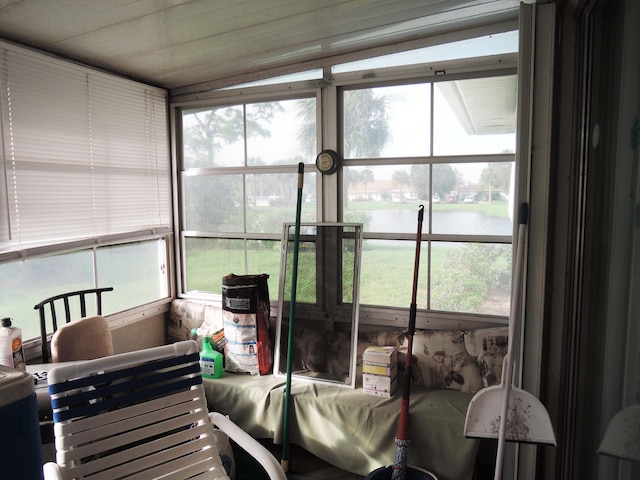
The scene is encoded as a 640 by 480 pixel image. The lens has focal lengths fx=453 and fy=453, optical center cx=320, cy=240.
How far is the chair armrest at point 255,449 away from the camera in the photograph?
1508 mm

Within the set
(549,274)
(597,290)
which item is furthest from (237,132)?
(597,290)

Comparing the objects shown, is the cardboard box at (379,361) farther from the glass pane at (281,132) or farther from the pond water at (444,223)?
the glass pane at (281,132)

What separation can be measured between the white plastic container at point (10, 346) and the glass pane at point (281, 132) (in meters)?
1.70

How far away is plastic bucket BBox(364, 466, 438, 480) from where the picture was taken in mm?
2084

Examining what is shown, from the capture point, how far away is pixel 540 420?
5.63 feet

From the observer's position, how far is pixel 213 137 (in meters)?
3.27

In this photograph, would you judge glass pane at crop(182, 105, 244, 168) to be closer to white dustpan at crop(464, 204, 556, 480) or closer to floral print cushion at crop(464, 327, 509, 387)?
floral print cushion at crop(464, 327, 509, 387)

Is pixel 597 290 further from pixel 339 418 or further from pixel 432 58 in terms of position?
pixel 432 58

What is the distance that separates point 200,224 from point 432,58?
196cm

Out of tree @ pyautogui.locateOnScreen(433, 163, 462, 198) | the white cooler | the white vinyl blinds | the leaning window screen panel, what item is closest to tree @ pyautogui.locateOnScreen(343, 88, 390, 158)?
tree @ pyautogui.locateOnScreen(433, 163, 462, 198)

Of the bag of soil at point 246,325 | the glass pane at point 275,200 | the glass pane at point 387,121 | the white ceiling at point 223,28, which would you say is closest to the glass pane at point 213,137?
the glass pane at point 275,200

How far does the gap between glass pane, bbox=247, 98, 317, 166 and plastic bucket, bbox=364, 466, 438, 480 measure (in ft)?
6.06

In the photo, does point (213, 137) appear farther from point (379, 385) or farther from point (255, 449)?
point (255, 449)

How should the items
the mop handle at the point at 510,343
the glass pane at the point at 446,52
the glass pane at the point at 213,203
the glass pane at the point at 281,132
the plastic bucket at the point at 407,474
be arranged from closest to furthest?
the mop handle at the point at 510,343 < the plastic bucket at the point at 407,474 < the glass pane at the point at 446,52 < the glass pane at the point at 281,132 < the glass pane at the point at 213,203
